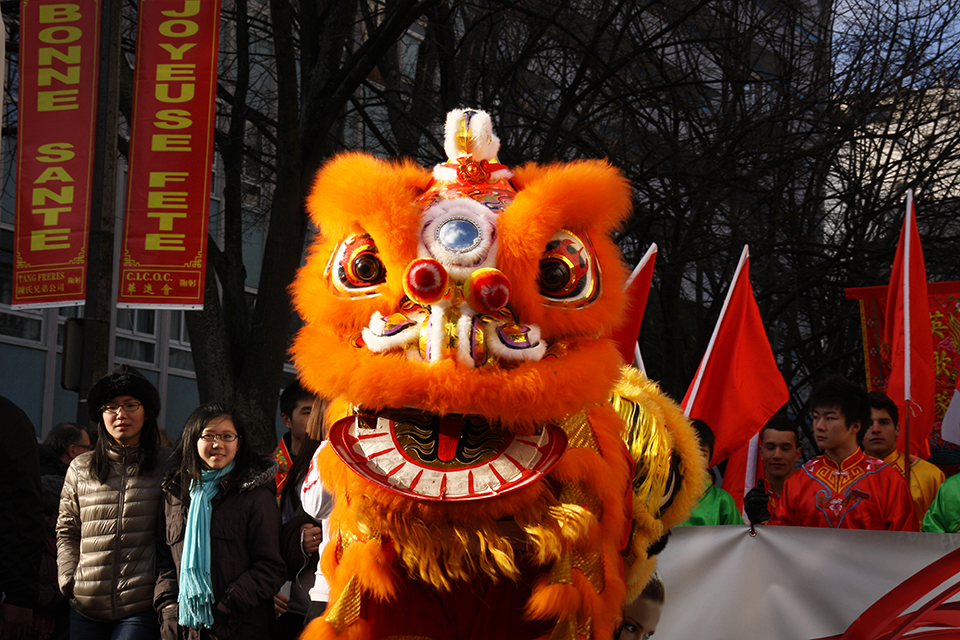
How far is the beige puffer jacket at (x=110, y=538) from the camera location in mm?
4277

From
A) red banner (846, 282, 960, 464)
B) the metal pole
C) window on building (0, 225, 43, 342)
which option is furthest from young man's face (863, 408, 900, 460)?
window on building (0, 225, 43, 342)

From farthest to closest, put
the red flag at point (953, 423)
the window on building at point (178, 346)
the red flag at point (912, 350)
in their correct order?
the window on building at point (178, 346) → the red flag at point (953, 423) → the red flag at point (912, 350)

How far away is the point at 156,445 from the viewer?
454 centimetres

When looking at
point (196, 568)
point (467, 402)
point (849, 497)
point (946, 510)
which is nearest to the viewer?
point (467, 402)

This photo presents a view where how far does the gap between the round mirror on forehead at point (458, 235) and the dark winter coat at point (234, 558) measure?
218 cm

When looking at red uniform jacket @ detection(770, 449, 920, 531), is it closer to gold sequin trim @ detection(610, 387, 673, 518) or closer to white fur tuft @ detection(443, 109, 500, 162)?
gold sequin trim @ detection(610, 387, 673, 518)

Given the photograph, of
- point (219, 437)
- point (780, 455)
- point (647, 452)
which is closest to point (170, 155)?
point (219, 437)

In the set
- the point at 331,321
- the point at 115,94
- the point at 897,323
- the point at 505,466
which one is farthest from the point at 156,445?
the point at 897,323

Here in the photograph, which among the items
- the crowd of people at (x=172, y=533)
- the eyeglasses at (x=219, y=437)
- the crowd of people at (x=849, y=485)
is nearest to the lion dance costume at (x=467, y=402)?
the crowd of people at (x=172, y=533)

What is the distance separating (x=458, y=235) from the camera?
2.66 m

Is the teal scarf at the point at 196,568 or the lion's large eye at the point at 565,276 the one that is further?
the teal scarf at the point at 196,568

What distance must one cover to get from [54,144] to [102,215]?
26.3 inches

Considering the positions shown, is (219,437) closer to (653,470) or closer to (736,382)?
(653,470)

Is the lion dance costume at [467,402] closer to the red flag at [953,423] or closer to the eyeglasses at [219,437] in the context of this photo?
the eyeglasses at [219,437]
